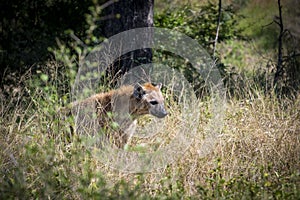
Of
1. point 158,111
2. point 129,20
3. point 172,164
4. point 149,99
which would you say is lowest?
point 172,164

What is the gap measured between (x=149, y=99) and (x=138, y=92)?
0.19 m

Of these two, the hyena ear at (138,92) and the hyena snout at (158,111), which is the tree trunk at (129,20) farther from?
the hyena snout at (158,111)

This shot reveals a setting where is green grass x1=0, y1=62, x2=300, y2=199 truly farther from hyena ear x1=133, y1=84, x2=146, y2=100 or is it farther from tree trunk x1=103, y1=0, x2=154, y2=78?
tree trunk x1=103, y1=0, x2=154, y2=78

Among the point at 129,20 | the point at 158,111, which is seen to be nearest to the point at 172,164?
the point at 158,111

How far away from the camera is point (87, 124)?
21.2 ft

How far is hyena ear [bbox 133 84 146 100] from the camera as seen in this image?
7316 mm

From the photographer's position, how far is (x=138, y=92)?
7344 millimetres

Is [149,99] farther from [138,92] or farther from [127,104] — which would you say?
[127,104]

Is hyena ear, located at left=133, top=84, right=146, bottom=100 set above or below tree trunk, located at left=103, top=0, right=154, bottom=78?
below

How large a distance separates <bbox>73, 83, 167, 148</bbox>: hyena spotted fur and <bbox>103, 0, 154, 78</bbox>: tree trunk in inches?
35.2

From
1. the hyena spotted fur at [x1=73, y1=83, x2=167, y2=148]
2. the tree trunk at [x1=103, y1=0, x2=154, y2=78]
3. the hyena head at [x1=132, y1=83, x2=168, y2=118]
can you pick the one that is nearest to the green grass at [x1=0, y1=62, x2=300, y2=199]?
the hyena head at [x1=132, y1=83, x2=168, y2=118]

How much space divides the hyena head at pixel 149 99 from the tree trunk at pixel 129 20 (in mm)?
1026

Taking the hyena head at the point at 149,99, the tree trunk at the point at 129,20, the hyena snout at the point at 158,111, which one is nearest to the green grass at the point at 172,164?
the hyena snout at the point at 158,111

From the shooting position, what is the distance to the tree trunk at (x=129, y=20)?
27.5 feet
